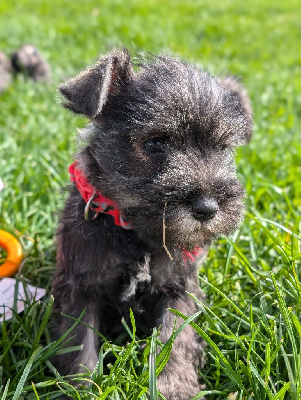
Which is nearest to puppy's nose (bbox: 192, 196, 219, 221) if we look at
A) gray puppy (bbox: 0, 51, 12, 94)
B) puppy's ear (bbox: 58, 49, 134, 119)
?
puppy's ear (bbox: 58, 49, 134, 119)

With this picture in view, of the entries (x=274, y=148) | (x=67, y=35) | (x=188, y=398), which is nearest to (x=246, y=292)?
(x=188, y=398)

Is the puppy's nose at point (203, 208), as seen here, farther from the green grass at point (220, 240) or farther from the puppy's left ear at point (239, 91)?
the puppy's left ear at point (239, 91)

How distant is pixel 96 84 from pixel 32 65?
5.25 metres

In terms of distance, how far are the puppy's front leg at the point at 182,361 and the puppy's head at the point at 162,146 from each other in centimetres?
51

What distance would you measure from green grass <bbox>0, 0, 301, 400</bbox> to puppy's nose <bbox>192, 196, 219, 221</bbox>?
1.80 feet

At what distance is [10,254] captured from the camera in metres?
3.67

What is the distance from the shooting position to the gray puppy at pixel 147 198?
2658mm

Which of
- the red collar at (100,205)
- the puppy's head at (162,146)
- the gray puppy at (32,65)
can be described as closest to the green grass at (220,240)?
the gray puppy at (32,65)

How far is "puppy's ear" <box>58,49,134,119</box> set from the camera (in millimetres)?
2752

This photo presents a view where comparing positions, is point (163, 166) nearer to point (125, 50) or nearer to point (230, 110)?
point (230, 110)

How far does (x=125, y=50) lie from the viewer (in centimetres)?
320

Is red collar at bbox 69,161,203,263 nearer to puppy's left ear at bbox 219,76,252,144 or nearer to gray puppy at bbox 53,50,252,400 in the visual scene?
gray puppy at bbox 53,50,252,400

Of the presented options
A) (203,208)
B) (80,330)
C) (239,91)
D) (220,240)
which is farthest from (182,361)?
(239,91)

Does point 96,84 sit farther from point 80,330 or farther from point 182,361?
point 182,361
